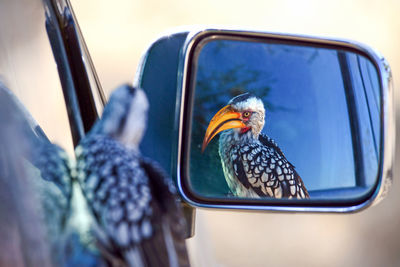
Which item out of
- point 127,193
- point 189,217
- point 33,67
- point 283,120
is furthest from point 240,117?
point 127,193

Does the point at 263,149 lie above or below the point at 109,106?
below

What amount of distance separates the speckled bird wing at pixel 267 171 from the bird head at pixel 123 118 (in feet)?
1.92

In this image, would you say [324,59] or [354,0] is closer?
[324,59]

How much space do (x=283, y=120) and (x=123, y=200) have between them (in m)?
0.76

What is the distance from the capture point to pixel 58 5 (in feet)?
3.70

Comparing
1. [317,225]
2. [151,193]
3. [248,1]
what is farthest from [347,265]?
[151,193]

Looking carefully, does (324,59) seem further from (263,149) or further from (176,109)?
(176,109)

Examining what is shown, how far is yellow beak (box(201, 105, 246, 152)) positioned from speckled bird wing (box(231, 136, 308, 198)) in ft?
0.18

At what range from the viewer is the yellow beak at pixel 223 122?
4.05ft

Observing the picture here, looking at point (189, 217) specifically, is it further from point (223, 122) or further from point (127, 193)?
point (127, 193)

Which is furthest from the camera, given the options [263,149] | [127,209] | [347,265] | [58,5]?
[347,265]

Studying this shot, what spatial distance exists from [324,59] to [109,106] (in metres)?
0.81

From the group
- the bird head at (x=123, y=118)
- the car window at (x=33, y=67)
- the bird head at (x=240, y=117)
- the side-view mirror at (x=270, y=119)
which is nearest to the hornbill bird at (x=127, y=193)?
the bird head at (x=123, y=118)

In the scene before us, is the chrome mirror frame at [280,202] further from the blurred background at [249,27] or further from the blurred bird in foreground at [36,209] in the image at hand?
the blurred bird in foreground at [36,209]
